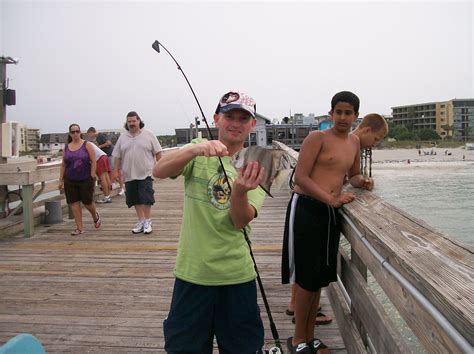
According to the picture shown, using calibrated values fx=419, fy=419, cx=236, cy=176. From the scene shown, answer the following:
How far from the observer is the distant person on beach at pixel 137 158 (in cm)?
611

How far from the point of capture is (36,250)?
5.50 m

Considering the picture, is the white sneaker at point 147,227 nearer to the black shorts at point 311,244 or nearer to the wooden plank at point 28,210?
the wooden plank at point 28,210

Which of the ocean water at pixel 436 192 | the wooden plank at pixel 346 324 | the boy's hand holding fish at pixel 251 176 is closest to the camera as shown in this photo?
the boy's hand holding fish at pixel 251 176

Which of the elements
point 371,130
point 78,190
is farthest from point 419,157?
point 371,130

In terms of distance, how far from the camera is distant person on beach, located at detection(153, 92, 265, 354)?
1936 millimetres

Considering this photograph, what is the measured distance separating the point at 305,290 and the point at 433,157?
104793mm

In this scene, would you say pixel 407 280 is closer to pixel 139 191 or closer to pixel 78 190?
pixel 139 191

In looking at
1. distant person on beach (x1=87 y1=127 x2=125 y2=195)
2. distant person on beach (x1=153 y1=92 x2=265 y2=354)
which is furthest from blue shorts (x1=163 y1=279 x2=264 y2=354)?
distant person on beach (x1=87 y1=127 x2=125 y2=195)

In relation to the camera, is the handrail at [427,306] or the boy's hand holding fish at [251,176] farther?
the boy's hand holding fish at [251,176]

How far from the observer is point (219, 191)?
2.00 meters

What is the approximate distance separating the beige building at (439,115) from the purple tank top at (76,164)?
134 m

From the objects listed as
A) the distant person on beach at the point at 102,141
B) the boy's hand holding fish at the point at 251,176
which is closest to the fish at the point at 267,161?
the boy's hand holding fish at the point at 251,176

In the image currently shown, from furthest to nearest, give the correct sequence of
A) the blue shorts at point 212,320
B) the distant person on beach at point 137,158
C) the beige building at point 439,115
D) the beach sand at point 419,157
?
the beige building at point 439,115 < the beach sand at point 419,157 < the distant person on beach at point 137,158 < the blue shorts at point 212,320

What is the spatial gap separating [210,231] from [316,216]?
904 mm
